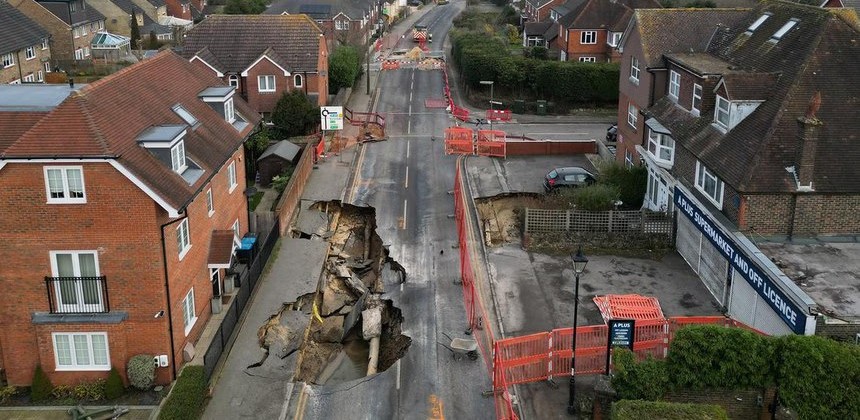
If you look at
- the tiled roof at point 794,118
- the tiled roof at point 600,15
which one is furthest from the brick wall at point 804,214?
the tiled roof at point 600,15

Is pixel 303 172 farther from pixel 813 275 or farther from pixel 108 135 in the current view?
pixel 813 275

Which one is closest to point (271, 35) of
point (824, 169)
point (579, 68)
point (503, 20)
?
point (579, 68)

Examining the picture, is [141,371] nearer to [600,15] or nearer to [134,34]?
[600,15]

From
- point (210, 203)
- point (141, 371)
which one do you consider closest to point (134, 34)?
point (210, 203)

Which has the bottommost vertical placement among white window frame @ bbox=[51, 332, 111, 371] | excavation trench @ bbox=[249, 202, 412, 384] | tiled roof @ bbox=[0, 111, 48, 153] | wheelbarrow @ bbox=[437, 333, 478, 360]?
excavation trench @ bbox=[249, 202, 412, 384]

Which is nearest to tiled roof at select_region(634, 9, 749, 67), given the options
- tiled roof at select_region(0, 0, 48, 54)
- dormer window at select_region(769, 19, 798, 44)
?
dormer window at select_region(769, 19, 798, 44)

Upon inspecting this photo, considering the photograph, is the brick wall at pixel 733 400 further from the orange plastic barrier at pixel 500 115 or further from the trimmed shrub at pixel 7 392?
the orange plastic barrier at pixel 500 115

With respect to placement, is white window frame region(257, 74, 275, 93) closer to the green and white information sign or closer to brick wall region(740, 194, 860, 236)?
the green and white information sign
